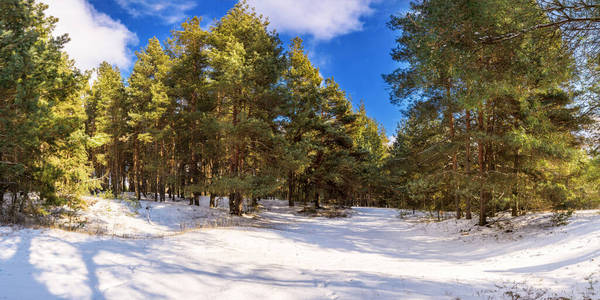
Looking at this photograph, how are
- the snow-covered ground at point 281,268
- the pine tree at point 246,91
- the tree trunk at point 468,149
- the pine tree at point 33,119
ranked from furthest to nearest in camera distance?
the pine tree at point 246,91 → the tree trunk at point 468,149 → the pine tree at point 33,119 → the snow-covered ground at point 281,268

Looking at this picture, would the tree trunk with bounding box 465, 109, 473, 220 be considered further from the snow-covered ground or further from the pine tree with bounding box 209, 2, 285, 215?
the pine tree with bounding box 209, 2, 285, 215

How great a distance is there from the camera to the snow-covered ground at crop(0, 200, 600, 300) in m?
4.77

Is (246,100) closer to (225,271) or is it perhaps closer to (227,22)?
(227,22)

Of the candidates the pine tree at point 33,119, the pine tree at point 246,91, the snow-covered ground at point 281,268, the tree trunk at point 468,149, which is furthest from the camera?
the pine tree at point 246,91

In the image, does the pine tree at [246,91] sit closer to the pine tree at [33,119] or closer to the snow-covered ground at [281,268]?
the snow-covered ground at [281,268]

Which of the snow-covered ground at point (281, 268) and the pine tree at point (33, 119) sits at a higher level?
the pine tree at point (33, 119)

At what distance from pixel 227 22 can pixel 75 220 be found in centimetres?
1415

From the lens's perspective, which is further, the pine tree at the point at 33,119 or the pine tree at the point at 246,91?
the pine tree at the point at 246,91

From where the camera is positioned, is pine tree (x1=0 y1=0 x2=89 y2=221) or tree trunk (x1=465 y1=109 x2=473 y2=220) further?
tree trunk (x1=465 y1=109 x2=473 y2=220)

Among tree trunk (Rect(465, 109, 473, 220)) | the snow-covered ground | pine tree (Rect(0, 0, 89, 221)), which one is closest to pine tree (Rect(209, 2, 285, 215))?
the snow-covered ground

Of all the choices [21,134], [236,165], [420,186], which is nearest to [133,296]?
[21,134]

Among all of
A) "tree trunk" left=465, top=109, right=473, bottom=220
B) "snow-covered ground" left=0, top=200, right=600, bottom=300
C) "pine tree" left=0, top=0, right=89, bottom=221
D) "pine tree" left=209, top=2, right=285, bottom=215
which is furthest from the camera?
"pine tree" left=209, top=2, right=285, bottom=215

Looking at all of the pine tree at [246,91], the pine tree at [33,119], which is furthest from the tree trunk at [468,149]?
the pine tree at [33,119]

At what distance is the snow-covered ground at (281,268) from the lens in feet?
15.6
